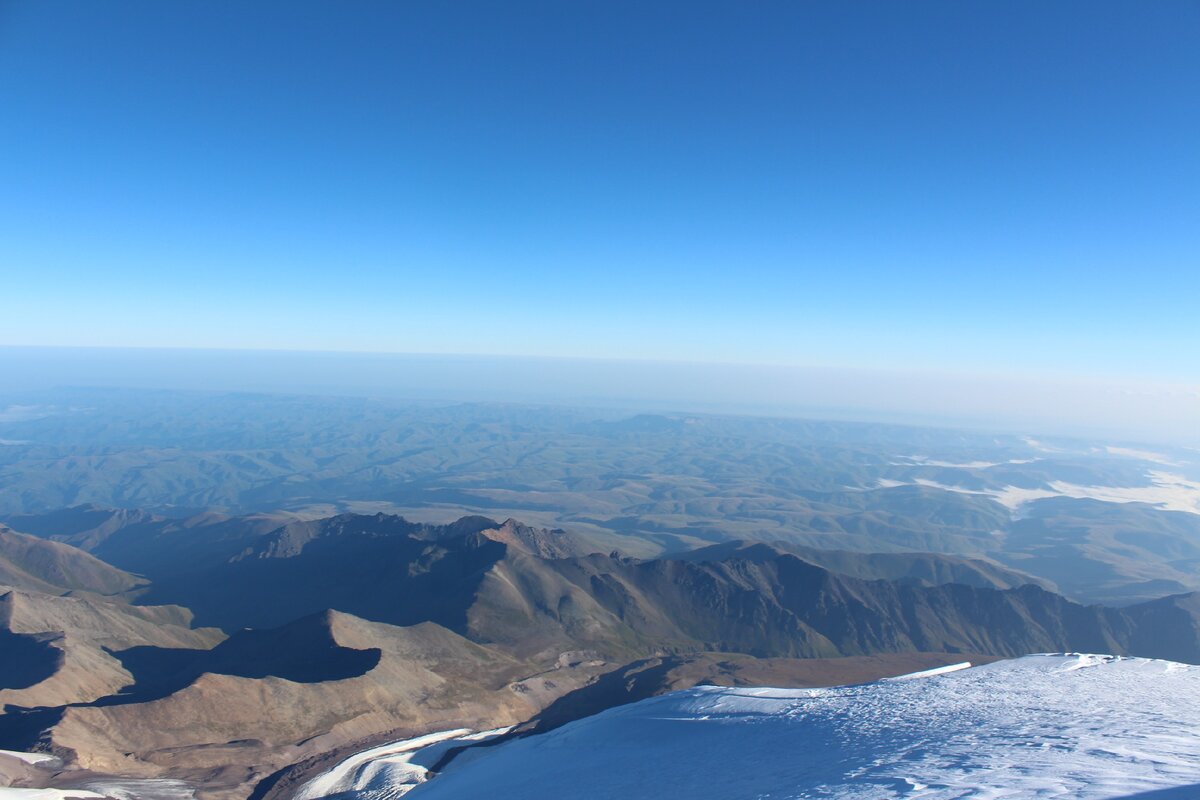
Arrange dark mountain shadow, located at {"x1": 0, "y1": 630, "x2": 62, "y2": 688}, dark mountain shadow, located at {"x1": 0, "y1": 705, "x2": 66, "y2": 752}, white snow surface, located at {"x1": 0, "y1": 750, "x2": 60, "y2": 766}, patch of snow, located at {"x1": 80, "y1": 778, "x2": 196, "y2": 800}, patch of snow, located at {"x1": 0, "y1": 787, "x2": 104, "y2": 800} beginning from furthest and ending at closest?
1. dark mountain shadow, located at {"x1": 0, "y1": 630, "x2": 62, "y2": 688}
2. dark mountain shadow, located at {"x1": 0, "y1": 705, "x2": 66, "y2": 752}
3. white snow surface, located at {"x1": 0, "y1": 750, "x2": 60, "y2": 766}
4. patch of snow, located at {"x1": 80, "y1": 778, "x2": 196, "y2": 800}
5. patch of snow, located at {"x1": 0, "y1": 787, "x2": 104, "y2": 800}

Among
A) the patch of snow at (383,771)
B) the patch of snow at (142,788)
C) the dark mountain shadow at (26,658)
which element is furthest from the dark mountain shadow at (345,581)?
the patch of snow at (142,788)

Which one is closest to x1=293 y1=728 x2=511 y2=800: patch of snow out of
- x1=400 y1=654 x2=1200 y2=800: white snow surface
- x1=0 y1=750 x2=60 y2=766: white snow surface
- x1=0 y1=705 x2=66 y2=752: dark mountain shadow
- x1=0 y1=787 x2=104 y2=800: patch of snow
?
x1=400 y1=654 x2=1200 y2=800: white snow surface

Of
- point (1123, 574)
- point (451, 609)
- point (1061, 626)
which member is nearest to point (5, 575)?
point (451, 609)

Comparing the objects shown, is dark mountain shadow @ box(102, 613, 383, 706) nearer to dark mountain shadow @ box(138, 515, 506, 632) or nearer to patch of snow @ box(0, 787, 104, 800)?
patch of snow @ box(0, 787, 104, 800)

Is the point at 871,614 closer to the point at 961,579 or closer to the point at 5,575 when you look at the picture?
the point at 961,579

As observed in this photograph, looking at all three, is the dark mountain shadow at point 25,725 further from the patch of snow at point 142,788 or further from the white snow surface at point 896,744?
the white snow surface at point 896,744

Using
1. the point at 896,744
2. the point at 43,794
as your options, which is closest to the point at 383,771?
the point at 43,794
